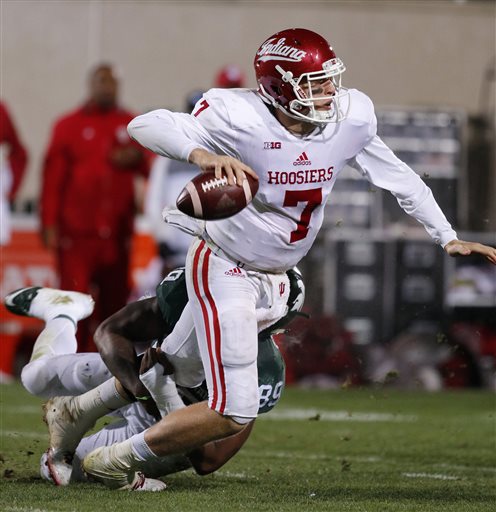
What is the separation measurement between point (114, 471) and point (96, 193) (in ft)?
14.1

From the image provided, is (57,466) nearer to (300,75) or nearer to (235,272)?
(235,272)

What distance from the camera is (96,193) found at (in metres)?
8.75

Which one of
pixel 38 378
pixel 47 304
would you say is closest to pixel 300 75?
pixel 38 378

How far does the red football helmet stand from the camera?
4.57m

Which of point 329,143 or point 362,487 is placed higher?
point 329,143

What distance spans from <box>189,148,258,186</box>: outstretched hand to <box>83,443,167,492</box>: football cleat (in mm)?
1034

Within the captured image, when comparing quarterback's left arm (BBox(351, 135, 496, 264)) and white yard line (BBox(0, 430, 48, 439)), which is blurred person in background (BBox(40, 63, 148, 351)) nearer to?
white yard line (BBox(0, 430, 48, 439))

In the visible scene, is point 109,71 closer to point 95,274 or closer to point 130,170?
point 130,170

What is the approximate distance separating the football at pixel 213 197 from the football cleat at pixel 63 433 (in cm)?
112

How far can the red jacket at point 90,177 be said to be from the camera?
28.6 feet

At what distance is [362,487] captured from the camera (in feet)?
16.2

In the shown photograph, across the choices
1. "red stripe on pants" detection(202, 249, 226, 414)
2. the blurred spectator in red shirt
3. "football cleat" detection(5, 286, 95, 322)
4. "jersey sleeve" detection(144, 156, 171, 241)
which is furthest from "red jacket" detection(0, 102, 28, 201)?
"red stripe on pants" detection(202, 249, 226, 414)

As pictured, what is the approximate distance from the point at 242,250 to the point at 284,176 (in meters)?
0.29

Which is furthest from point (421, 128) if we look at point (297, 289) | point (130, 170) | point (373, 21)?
point (297, 289)
